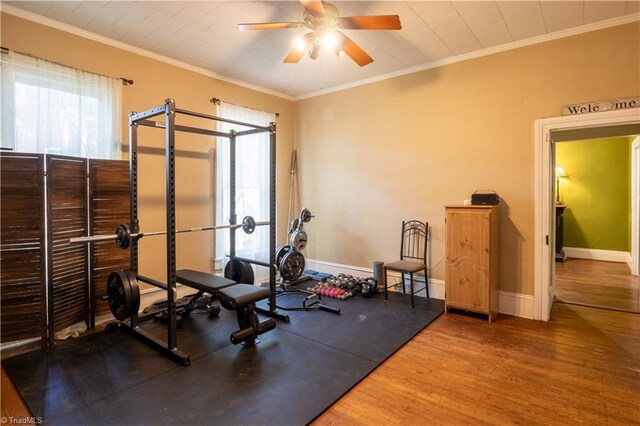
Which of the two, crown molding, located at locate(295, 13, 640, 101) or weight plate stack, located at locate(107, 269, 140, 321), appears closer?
weight plate stack, located at locate(107, 269, 140, 321)

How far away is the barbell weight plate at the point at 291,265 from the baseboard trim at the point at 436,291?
1.31 m

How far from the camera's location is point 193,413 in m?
2.04

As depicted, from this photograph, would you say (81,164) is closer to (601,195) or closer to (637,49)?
(637,49)

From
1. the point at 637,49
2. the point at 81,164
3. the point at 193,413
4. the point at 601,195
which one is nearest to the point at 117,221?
the point at 81,164

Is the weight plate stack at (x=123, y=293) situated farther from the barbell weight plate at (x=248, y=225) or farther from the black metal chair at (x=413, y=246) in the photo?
the black metal chair at (x=413, y=246)

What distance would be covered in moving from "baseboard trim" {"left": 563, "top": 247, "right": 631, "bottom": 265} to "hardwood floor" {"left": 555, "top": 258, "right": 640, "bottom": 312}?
16cm

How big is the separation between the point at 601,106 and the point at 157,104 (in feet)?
15.3

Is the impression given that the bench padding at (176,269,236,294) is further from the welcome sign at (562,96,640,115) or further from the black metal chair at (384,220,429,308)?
the welcome sign at (562,96,640,115)

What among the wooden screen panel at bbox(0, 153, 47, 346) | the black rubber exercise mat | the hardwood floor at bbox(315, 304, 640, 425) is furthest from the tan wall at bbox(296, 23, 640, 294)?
the wooden screen panel at bbox(0, 153, 47, 346)

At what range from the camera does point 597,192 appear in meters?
6.79

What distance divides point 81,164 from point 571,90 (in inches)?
191

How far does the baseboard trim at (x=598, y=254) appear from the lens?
6.53 m

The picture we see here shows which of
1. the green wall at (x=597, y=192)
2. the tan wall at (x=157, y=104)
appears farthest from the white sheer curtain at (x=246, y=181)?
the green wall at (x=597, y=192)

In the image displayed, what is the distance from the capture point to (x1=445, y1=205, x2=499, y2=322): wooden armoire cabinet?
351 centimetres
